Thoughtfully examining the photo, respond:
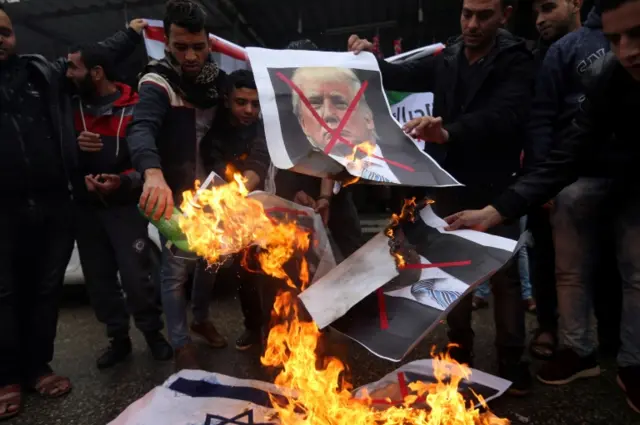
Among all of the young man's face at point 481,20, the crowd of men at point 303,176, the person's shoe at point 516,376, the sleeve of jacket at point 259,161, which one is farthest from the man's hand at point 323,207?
the person's shoe at point 516,376

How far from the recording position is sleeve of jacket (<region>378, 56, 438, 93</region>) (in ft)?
6.86

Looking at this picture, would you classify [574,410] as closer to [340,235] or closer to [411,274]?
[411,274]

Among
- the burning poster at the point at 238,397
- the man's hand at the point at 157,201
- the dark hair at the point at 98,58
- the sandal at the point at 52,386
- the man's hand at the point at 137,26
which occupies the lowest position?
the sandal at the point at 52,386

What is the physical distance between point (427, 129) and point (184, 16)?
1.26 m

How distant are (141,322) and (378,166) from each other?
2066 millimetres

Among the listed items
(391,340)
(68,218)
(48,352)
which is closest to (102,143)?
(68,218)

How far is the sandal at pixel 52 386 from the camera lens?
8.14 feet

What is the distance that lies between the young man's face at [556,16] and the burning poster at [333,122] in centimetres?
140

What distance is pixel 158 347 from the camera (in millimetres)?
2895

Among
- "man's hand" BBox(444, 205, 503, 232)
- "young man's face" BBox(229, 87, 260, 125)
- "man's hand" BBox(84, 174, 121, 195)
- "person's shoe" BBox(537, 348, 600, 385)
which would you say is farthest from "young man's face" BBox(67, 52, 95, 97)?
"person's shoe" BBox(537, 348, 600, 385)

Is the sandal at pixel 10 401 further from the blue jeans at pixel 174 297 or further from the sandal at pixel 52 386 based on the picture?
the blue jeans at pixel 174 297

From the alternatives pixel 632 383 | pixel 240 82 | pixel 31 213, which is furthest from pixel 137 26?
pixel 632 383

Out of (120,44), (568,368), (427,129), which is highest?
(120,44)

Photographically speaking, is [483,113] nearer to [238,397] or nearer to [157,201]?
[157,201]
